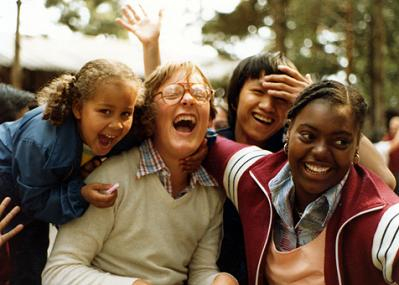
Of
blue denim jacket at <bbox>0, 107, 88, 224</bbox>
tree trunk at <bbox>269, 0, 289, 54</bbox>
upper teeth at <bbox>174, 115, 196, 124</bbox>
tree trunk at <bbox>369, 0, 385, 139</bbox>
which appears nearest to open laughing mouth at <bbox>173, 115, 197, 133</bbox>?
upper teeth at <bbox>174, 115, 196, 124</bbox>

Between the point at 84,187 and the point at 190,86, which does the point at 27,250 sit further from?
the point at 190,86

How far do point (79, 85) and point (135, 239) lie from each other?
800mm

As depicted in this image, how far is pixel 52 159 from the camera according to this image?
95.4 inches

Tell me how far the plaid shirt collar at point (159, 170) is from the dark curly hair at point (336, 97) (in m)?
0.65

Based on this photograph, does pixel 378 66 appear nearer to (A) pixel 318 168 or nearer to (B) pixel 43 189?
(A) pixel 318 168

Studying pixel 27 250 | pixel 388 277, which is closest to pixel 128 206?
pixel 27 250

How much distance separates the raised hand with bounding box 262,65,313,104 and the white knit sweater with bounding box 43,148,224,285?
71cm

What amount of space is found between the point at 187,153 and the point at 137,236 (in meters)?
0.48

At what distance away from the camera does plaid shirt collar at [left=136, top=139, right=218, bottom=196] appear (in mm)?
2674

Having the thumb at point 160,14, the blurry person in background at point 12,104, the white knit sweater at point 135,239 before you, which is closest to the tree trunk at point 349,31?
the thumb at point 160,14

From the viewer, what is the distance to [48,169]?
242cm

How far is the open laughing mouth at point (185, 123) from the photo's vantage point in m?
2.72

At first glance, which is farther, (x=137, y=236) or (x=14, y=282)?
(x=14, y=282)

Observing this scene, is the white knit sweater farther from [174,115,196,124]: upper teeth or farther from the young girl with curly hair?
[174,115,196,124]: upper teeth
